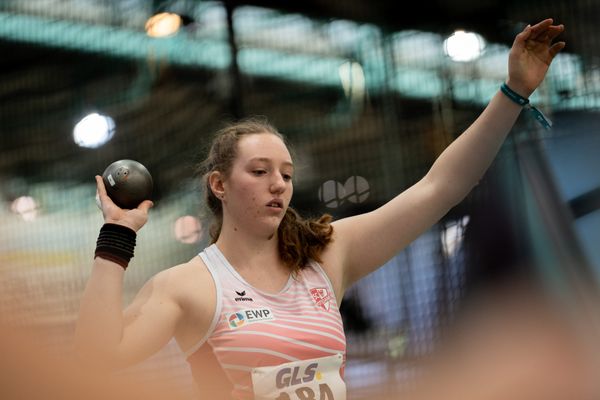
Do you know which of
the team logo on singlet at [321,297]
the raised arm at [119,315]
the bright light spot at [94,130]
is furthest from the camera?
the bright light spot at [94,130]

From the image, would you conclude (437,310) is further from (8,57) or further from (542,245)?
(8,57)

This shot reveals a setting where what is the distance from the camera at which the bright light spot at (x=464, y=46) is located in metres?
3.51

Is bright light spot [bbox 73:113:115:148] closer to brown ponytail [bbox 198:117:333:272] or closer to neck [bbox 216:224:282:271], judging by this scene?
brown ponytail [bbox 198:117:333:272]

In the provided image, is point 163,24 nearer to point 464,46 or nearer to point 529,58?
point 464,46

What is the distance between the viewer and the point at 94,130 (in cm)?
391

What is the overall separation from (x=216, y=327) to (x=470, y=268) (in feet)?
6.45

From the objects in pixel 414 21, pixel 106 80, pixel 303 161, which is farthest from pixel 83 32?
pixel 414 21

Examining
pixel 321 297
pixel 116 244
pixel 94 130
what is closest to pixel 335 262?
pixel 321 297

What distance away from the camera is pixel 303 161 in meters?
3.68

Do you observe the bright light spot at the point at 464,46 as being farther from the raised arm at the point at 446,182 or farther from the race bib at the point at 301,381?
the race bib at the point at 301,381

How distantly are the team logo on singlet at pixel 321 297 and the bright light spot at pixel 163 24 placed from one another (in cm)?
255

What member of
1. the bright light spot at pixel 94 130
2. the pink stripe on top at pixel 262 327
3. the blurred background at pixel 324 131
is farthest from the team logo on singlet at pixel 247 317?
the bright light spot at pixel 94 130

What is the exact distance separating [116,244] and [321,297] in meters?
0.42

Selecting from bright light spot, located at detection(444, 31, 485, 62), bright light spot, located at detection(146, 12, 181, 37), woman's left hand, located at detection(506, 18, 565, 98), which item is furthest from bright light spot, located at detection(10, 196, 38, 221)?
woman's left hand, located at detection(506, 18, 565, 98)
